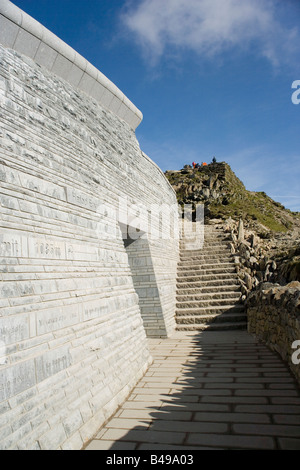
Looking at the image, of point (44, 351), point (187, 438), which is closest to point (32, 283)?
point (44, 351)

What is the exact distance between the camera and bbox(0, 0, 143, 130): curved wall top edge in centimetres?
475

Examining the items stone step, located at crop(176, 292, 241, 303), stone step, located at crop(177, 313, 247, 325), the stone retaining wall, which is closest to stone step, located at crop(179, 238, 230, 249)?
stone step, located at crop(176, 292, 241, 303)

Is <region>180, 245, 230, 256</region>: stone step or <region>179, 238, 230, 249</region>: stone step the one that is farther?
<region>179, 238, 230, 249</region>: stone step

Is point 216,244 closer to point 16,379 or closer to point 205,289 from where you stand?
point 205,289

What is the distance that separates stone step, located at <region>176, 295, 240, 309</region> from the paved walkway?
348 cm

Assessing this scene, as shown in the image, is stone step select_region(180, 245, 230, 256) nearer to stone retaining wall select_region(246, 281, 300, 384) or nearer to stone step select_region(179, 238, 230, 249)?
stone step select_region(179, 238, 230, 249)

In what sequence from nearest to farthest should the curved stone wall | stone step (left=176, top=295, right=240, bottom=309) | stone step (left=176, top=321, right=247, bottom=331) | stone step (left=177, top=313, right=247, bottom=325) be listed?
1. the curved stone wall
2. stone step (left=176, top=321, right=247, bottom=331)
3. stone step (left=177, top=313, right=247, bottom=325)
4. stone step (left=176, top=295, right=240, bottom=309)

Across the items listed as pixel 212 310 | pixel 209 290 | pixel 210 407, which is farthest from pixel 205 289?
pixel 210 407

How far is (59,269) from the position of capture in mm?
4211

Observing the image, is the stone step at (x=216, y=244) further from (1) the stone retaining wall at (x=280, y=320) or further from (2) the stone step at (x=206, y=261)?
(1) the stone retaining wall at (x=280, y=320)

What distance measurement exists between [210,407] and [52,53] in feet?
19.4
